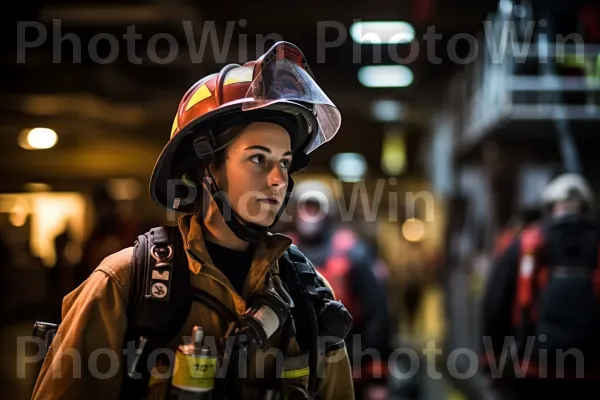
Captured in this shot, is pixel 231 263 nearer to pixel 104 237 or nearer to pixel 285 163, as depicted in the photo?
pixel 285 163

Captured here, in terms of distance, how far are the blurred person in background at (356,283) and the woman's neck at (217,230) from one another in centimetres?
322

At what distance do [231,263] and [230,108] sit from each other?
49cm

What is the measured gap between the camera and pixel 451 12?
8953 millimetres

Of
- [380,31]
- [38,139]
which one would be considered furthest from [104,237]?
[380,31]

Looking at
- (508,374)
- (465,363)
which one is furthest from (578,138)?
(508,374)

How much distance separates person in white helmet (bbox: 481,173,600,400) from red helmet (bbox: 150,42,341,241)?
3.18 meters

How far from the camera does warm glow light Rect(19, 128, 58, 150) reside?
6.04 m

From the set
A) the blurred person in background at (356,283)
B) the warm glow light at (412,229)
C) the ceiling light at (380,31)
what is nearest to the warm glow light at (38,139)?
the blurred person in background at (356,283)

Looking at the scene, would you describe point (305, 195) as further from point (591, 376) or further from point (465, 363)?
point (465, 363)

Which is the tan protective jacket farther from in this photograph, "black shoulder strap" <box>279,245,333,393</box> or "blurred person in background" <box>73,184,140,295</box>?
"blurred person in background" <box>73,184,140,295</box>

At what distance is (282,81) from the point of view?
2428 mm

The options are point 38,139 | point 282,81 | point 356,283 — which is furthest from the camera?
point 38,139

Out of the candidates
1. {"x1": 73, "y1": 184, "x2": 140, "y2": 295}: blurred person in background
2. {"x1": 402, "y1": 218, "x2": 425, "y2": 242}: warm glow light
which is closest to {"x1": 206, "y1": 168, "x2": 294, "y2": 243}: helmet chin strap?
{"x1": 73, "y1": 184, "x2": 140, "y2": 295}: blurred person in background

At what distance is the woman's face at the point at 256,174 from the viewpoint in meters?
2.46
